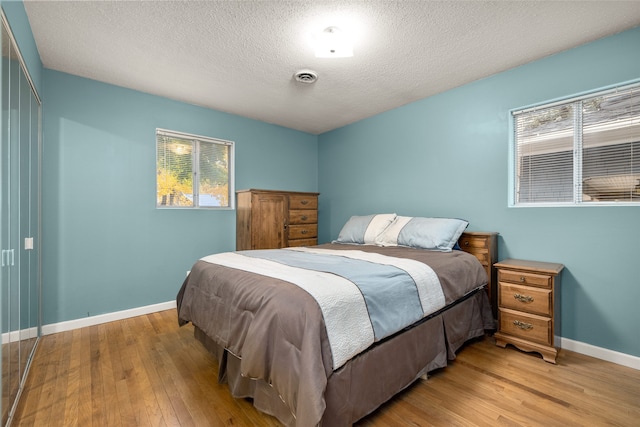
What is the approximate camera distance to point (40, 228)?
101 inches

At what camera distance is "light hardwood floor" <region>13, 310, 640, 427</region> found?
1.54 metres

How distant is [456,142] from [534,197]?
0.94 m

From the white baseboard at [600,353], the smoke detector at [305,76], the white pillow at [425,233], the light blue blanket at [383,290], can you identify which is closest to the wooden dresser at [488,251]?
the white pillow at [425,233]

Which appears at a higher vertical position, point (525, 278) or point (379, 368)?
point (525, 278)

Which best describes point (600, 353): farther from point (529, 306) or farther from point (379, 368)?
point (379, 368)

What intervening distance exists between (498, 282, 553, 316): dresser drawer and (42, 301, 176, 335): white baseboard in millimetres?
3476

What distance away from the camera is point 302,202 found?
4043mm

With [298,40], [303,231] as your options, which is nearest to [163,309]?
[303,231]

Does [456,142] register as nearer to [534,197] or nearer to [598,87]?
[534,197]

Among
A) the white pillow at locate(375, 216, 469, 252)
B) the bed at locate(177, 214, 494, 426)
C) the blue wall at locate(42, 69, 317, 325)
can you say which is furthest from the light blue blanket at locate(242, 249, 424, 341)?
the blue wall at locate(42, 69, 317, 325)

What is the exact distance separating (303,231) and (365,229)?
1.05m

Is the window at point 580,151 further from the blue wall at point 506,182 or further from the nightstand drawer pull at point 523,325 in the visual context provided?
the nightstand drawer pull at point 523,325

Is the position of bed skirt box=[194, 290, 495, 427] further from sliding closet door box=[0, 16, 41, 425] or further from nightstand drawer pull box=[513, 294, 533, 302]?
sliding closet door box=[0, 16, 41, 425]

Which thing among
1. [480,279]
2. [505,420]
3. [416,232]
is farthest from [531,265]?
[505,420]
